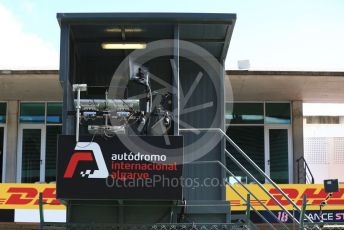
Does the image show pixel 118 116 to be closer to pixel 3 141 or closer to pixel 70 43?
Answer: pixel 70 43

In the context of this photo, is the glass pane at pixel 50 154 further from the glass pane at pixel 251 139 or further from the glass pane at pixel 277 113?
the glass pane at pixel 277 113

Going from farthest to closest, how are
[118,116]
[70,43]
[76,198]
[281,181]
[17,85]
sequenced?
[281,181], [17,85], [70,43], [118,116], [76,198]

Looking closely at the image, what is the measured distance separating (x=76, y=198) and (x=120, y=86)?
9.85 ft

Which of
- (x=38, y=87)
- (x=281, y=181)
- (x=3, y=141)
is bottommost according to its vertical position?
(x=281, y=181)

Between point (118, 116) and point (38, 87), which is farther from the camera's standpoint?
point (38, 87)

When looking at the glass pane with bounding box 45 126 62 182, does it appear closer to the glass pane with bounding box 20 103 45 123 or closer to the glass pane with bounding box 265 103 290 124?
the glass pane with bounding box 20 103 45 123

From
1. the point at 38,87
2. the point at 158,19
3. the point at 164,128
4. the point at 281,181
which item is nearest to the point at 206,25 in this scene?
the point at 158,19

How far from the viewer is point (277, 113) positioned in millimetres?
18578

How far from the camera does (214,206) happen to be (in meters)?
8.74

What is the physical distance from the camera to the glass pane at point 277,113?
18500 millimetres

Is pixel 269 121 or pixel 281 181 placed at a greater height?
pixel 269 121

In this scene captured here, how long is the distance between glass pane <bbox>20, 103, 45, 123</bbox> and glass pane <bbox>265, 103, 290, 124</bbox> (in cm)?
709

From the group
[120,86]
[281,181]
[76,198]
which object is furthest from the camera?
[281,181]

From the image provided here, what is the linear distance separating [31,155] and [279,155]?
768 cm
